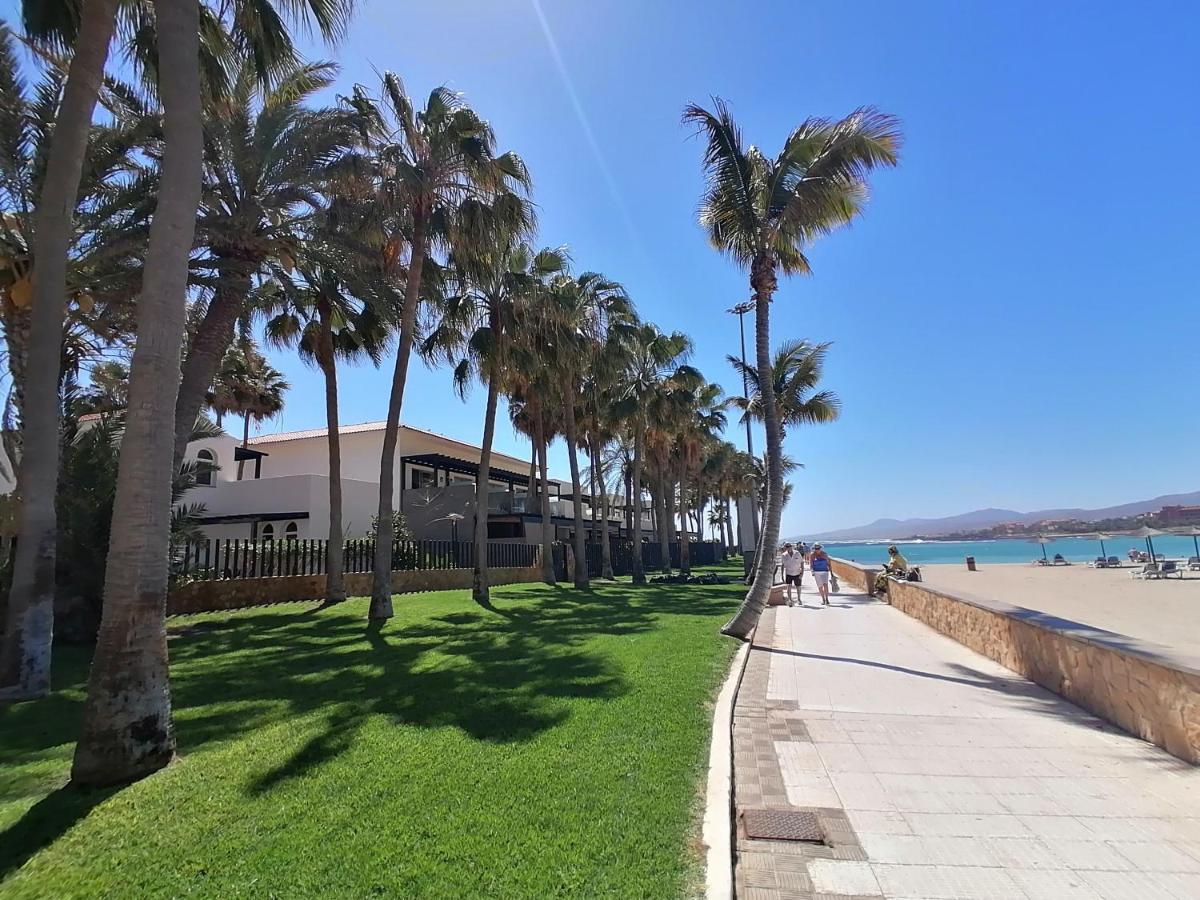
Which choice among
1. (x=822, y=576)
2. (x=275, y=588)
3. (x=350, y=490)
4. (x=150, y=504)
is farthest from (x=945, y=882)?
(x=350, y=490)

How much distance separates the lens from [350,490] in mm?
27375

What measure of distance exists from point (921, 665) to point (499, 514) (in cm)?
2424

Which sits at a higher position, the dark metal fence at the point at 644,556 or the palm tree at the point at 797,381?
the palm tree at the point at 797,381

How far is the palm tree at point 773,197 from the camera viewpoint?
11641 millimetres

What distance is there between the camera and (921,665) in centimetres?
948

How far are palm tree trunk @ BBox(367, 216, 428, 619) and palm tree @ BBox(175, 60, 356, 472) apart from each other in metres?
2.35

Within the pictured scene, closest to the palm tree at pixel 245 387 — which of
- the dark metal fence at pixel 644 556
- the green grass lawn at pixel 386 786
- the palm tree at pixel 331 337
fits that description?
the palm tree at pixel 331 337

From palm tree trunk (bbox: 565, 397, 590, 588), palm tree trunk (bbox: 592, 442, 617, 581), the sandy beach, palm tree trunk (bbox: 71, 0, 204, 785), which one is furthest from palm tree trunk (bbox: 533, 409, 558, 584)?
palm tree trunk (bbox: 71, 0, 204, 785)

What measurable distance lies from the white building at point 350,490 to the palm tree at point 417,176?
476 inches

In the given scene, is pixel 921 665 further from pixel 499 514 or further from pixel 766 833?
pixel 499 514

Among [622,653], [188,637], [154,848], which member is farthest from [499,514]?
[154,848]

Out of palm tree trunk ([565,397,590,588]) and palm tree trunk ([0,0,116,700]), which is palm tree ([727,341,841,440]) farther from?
palm tree trunk ([0,0,116,700])

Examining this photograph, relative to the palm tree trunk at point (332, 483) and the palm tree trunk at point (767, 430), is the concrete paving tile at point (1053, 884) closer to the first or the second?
the palm tree trunk at point (767, 430)

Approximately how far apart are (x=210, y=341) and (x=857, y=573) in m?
24.9
